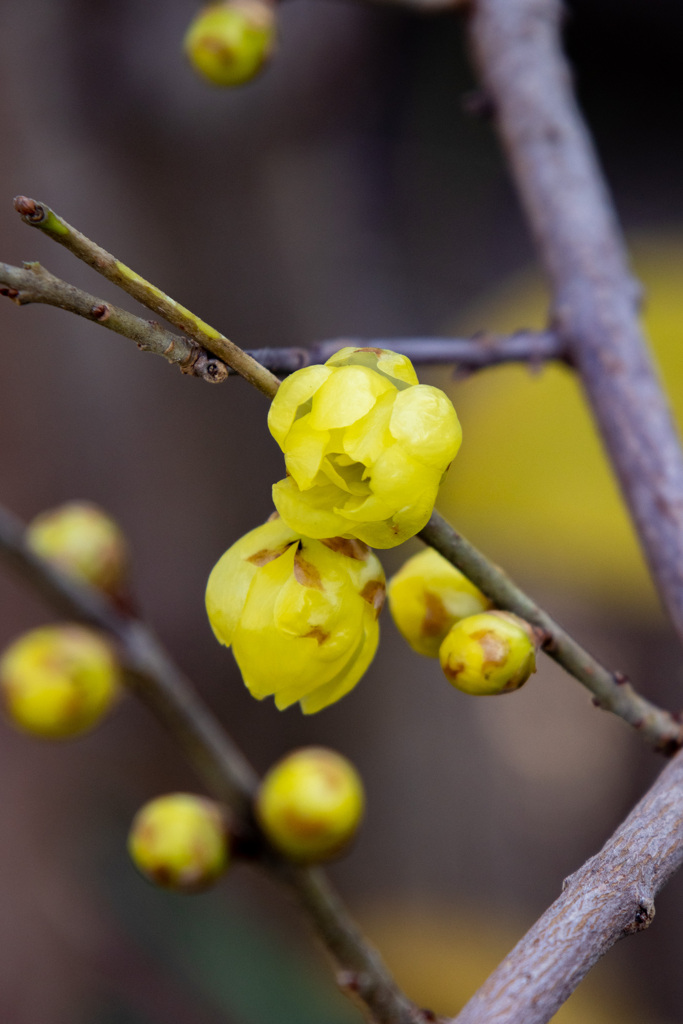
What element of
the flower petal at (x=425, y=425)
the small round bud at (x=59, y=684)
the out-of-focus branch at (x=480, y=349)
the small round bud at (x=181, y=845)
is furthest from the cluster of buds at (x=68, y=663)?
the flower petal at (x=425, y=425)

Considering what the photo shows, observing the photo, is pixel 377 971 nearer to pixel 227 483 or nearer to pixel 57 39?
pixel 227 483

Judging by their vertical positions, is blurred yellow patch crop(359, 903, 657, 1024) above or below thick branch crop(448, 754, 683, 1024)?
below

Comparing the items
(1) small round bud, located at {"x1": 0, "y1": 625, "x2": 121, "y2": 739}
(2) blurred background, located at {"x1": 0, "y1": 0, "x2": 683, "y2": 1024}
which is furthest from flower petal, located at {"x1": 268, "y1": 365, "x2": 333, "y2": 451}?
(2) blurred background, located at {"x1": 0, "y1": 0, "x2": 683, "y2": 1024}

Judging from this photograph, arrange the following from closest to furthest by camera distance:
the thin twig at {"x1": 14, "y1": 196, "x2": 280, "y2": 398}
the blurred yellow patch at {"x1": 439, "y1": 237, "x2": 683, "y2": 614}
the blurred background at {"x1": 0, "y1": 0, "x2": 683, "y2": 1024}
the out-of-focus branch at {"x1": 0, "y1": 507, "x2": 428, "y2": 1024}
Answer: the thin twig at {"x1": 14, "y1": 196, "x2": 280, "y2": 398} → the out-of-focus branch at {"x1": 0, "y1": 507, "x2": 428, "y2": 1024} → the blurred background at {"x1": 0, "y1": 0, "x2": 683, "y2": 1024} → the blurred yellow patch at {"x1": 439, "y1": 237, "x2": 683, "y2": 614}

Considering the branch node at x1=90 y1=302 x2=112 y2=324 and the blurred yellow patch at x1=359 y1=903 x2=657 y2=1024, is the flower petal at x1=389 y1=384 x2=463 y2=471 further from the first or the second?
the blurred yellow patch at x1=359 y1=903 x2=657 y2=1024

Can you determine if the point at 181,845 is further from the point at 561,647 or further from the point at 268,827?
the point at 561,647

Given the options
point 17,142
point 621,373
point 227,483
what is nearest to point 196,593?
point 227,483
